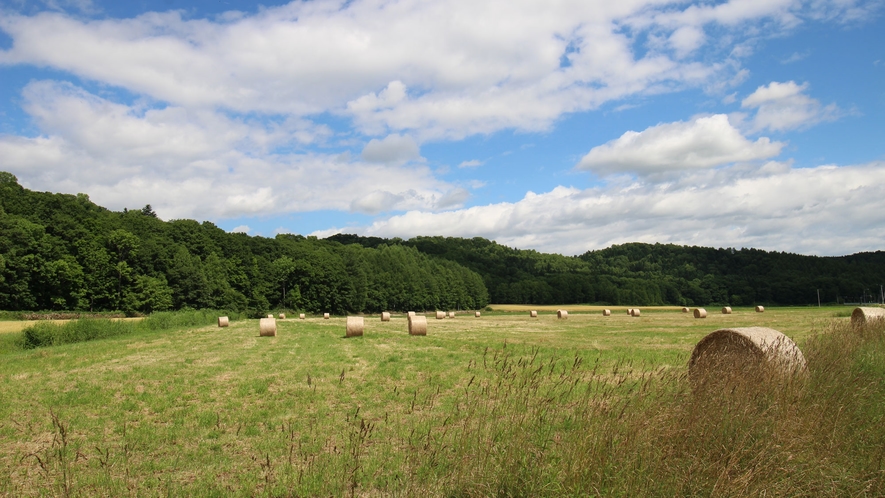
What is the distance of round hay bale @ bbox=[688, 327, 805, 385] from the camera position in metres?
7.69

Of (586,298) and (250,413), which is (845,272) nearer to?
(586,298)

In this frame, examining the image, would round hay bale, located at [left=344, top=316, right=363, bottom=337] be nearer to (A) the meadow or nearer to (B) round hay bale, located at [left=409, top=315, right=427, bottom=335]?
(B) round hay bale, located at [left=409, top=315, right=427, bottom=335]

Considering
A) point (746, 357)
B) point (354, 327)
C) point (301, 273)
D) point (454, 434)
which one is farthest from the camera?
point (301, 273)

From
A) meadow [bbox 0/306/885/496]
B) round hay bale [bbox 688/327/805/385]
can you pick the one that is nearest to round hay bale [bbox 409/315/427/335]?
meadow [bbox 0/306/885/496]

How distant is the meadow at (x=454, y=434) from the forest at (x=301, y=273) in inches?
2300

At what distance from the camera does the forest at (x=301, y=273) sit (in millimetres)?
64000

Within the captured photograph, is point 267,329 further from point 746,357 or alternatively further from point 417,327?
point 746,357

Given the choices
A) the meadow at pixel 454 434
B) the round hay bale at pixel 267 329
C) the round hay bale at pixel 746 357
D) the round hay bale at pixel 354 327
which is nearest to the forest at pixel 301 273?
the round hay bale at pixel 267 329

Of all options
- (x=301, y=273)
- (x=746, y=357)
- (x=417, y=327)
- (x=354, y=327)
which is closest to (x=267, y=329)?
(x=354, y=327)

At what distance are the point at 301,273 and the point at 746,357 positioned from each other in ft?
290

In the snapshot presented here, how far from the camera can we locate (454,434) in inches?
271

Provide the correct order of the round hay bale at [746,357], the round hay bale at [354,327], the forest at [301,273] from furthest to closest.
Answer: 1. the forest at [301,273]
2. the round hay bale at [354,327]
3. the round hay bale at [746,357]

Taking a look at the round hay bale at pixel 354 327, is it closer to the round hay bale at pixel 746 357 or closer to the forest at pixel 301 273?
the round hay bale at pixel 746 357

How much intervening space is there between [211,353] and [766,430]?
20337mm
